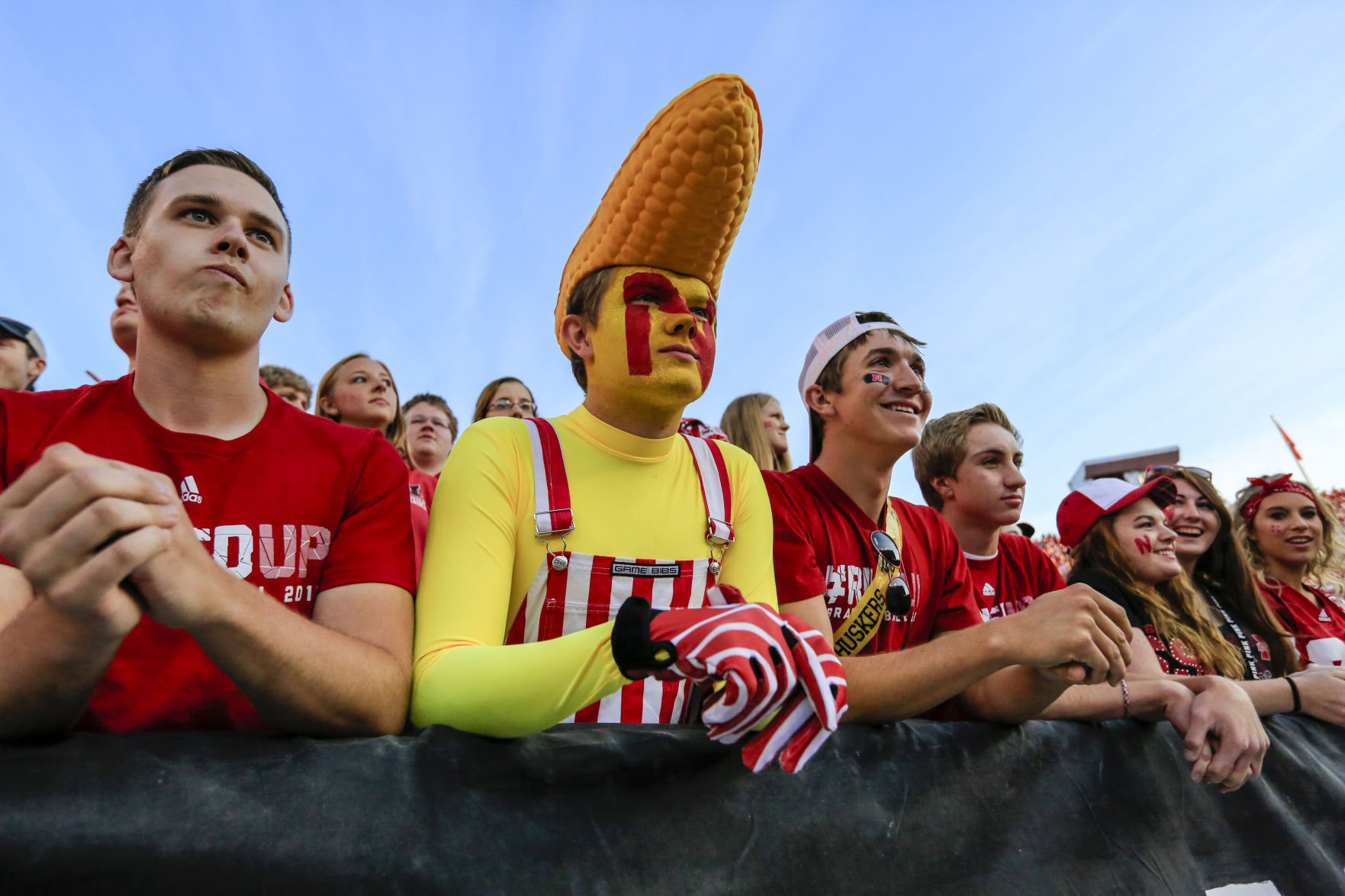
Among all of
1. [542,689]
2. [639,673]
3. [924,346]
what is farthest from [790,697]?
[924,346]

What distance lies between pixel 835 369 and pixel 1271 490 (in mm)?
4125

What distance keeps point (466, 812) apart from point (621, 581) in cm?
78

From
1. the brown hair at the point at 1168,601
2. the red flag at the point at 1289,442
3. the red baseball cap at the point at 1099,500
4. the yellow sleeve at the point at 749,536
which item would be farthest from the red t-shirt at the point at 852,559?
the red flag at the point at 1289,442

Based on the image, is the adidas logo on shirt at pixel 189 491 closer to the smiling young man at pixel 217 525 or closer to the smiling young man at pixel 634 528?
the smiling young man at pixel 217 525

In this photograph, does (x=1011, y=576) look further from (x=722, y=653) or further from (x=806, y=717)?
(x=722, y=653)

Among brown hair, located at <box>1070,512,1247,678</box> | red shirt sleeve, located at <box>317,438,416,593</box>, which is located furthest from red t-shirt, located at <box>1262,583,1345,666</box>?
red shirt sleeve, located at <box>317,438,416,593</box>

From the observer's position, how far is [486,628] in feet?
6.58

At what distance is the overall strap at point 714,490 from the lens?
240 cm

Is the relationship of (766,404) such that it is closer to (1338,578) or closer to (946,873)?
(946,873)

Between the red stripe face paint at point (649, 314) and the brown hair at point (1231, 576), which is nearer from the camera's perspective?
the red stripe face paint at point (649, 314)

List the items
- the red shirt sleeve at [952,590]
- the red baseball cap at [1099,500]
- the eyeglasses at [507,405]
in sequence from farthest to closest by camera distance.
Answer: the eyeglasses at [507,405], the red baseball cap at [1099,500], the red shirt sleeve at [952,590]

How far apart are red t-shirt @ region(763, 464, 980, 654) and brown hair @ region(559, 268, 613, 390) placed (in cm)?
Answer: 80

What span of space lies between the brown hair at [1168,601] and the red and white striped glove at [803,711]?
3024mm

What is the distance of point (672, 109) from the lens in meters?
2.50
